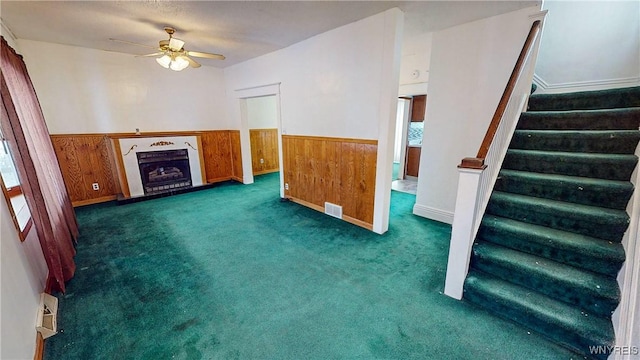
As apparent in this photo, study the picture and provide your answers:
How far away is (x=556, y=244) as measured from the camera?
186cm

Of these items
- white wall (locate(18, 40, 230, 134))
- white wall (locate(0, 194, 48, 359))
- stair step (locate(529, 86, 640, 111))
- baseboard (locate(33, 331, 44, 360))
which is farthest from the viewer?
white wall (locate(18, 40, 230, 134))

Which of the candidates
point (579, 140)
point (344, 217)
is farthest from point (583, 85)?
point (344, 217)

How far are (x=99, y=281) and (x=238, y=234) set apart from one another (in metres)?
1.39

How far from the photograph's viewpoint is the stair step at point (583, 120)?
2.30m

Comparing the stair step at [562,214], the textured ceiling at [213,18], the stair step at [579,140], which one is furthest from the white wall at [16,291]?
the stair step at [579,140]

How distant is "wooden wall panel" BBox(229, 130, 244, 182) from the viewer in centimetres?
583

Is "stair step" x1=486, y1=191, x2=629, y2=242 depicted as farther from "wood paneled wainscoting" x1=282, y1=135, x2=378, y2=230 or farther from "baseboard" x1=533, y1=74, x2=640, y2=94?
"baseboard" x1=533, y1=74, x2=640, y2=94

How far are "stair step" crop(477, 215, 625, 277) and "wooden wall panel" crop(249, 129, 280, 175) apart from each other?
5526 mm

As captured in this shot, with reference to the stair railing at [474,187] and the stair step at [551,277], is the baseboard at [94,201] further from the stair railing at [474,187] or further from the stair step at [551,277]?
the stair step at [551,277]

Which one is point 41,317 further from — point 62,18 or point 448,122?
point 448,122

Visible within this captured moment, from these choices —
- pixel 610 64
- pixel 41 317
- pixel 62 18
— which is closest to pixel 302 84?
pixel 62 18

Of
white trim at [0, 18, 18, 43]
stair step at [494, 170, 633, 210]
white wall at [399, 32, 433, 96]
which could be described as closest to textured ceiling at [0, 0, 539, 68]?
white trim at [0, 18, 18, 43]

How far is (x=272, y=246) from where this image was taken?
293cm

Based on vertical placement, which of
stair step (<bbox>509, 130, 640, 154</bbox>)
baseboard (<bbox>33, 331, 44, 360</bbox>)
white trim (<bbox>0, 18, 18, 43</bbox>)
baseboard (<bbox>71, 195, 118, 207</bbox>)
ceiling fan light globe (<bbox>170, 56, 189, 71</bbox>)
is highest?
white trim (<bbox>0, 18, 18, 43</bbox>)
